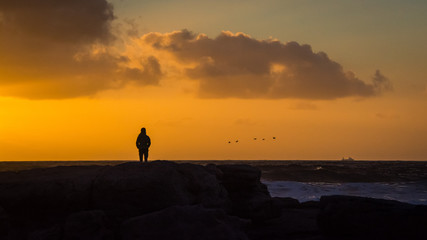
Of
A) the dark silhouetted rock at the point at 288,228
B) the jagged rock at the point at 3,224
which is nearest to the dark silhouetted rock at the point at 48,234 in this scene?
the jagged rock at the point at 3,224

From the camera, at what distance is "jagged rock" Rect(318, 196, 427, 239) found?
421 inches

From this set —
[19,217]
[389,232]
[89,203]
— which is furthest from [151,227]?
[389,232]

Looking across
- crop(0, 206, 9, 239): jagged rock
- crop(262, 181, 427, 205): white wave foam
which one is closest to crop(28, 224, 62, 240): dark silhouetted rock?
crop(0, 206, 9, 239): jagged rock

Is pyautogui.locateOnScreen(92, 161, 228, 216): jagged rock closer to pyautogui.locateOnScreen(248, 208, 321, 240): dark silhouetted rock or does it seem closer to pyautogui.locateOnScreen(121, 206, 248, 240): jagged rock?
pyautogui.locateOnScreen(248, 208, 321, 240): dark silhouetted rock

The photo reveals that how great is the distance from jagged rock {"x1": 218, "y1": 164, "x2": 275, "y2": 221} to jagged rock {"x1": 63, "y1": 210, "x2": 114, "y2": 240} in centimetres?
510

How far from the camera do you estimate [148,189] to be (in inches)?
458

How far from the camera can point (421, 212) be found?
35.7 ft

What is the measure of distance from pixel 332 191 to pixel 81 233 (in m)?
23.4

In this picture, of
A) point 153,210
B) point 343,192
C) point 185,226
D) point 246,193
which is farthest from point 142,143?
point 343,192

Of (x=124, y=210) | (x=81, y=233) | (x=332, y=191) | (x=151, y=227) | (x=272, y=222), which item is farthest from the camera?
(x=332, y=191)

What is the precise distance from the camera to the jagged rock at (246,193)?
1450cm

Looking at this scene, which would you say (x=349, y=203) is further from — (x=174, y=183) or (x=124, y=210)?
(x=124, y=210)

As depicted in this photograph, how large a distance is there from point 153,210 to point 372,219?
18.3ft

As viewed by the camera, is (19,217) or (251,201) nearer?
(19,217)
